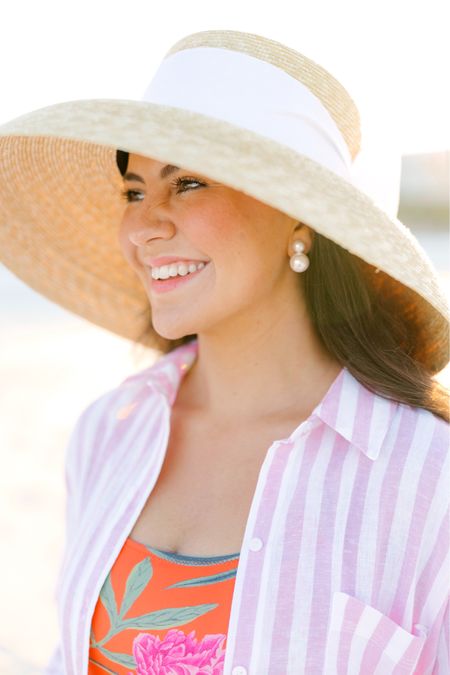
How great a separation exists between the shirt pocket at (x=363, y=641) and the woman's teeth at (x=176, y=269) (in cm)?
69

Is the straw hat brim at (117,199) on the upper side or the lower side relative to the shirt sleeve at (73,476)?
upper

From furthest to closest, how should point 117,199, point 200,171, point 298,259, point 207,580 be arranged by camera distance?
1. point 117,199
2. point 298,259
3. point 207,580
4. point 200,171

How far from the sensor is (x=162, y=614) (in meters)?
1.73

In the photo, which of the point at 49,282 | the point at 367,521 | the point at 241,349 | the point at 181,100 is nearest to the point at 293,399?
the point at 241,349

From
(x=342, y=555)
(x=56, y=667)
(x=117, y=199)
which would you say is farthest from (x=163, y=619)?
(x=117, y=199)

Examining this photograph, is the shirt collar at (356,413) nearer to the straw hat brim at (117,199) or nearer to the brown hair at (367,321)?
the brown hair at (367,321)

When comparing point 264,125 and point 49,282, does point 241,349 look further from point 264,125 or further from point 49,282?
point 49,282

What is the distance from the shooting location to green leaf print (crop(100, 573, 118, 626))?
1.79m

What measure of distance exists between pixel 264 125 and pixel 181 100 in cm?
17

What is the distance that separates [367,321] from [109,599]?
797 millimetres

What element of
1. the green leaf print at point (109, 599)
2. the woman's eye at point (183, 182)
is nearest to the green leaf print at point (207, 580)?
the green leaf print at point (109, 599)

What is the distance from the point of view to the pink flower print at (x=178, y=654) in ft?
5.48

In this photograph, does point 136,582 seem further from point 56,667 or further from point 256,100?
point 256,100

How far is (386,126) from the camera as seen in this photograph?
1855mm
